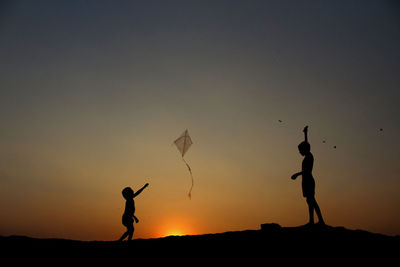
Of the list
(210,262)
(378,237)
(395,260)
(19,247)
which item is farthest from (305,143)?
(19,247)

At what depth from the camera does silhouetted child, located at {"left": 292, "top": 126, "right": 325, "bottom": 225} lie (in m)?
11.0

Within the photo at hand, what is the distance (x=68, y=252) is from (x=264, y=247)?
594 centimetres

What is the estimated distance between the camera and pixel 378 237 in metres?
9.91

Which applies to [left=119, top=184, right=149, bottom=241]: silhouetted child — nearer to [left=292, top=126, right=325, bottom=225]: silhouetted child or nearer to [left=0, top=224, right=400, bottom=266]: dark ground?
[left=0, top=224, right=400, bottom=266]: dark ground

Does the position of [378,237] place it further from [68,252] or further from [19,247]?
[19,247]

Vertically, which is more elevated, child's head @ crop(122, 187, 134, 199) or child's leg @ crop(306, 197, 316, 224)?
child's head @ crop(122, 187, 134, 199)

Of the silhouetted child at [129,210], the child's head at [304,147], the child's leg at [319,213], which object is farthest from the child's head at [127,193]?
the child's leg at [319,213]

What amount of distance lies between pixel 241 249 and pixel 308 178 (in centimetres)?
375

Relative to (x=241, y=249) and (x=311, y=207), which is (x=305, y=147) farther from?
(x=241, y=249)

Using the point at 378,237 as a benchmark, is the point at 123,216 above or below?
above

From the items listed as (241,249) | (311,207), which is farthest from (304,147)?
(241,249)

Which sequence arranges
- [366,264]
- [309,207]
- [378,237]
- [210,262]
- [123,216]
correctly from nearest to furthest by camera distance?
[366,264], [210,262], [378,237], [309,207], [123,216]

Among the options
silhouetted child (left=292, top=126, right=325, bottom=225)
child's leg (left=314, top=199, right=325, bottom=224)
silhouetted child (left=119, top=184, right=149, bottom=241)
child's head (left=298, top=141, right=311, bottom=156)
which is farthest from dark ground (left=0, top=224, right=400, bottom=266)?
child's head (left=298, top=141, right=311, bottom=156)

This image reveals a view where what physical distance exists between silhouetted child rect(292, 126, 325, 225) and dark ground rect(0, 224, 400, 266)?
64 cm
